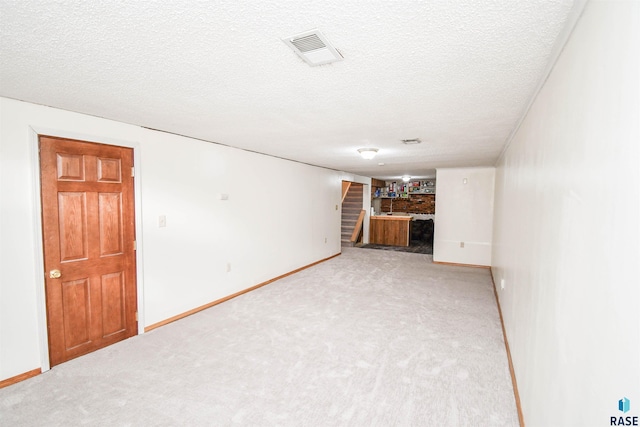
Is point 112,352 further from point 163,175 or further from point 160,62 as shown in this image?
point 160,62

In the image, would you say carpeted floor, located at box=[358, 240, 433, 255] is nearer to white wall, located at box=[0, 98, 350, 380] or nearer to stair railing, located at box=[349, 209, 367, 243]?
stair railing, located at box=[349, 209, 367, 243]

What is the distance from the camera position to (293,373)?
2426 millimetres

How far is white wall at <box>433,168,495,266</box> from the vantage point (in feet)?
20.2

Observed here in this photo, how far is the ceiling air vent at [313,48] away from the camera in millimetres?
1311

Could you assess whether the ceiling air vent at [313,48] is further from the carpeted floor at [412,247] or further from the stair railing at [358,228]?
the stair railing at [358,228]

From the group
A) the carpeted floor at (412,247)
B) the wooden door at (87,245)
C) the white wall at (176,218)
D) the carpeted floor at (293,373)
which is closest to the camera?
the carpeted floor at (293,373)

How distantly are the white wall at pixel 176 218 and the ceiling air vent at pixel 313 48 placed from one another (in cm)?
235

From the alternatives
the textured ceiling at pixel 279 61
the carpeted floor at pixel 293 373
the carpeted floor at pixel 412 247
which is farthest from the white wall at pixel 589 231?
the carpeted floor at pixel 412 247

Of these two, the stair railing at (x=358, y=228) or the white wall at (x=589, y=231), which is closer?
the white wall at (x=589, y=231)

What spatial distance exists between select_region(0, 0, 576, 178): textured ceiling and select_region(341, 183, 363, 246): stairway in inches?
266

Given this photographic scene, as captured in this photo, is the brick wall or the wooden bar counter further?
the brick wall

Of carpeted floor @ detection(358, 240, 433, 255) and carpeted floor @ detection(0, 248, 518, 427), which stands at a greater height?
carpeted floor @ detection(358, 240, 433, 255)

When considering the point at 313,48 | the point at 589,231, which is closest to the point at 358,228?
the point at 313,48

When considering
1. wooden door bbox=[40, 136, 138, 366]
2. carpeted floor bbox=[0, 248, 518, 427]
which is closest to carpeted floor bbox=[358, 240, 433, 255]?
carpeted floor bbox=[0, 248, 518, 427]
